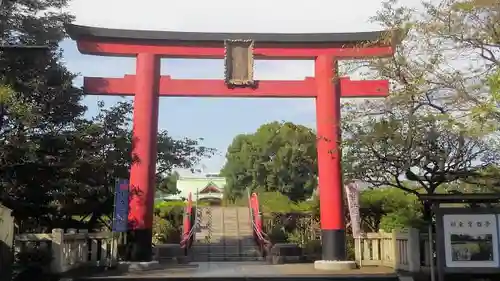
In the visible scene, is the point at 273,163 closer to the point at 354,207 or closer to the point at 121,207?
the point at 354,207

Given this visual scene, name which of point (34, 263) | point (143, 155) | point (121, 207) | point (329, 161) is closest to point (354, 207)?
point (329, 161)

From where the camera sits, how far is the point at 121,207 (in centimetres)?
1390

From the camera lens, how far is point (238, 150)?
48.5 m

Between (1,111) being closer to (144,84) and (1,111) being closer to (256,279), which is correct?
(144,84)

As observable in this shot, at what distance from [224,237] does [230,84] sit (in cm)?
895

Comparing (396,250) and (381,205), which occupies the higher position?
(381,205)

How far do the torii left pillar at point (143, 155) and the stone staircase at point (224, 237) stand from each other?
4431 millimetres

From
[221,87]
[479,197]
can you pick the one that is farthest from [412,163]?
[221,87]

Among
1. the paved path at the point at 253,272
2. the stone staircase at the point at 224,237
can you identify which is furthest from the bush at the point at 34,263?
the stone staircase at the point at 224,237

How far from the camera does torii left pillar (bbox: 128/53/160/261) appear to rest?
14336mm

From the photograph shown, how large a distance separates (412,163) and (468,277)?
9.33 feet

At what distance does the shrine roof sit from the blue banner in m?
4.05

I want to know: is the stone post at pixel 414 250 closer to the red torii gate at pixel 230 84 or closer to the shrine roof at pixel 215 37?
the red torii gate at pixel 230 84

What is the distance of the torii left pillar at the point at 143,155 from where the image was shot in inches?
564
